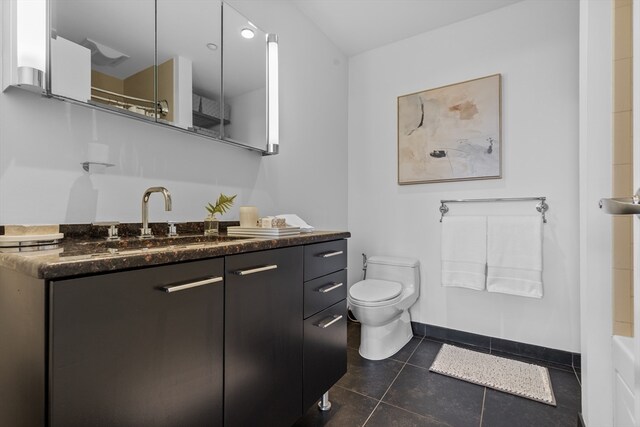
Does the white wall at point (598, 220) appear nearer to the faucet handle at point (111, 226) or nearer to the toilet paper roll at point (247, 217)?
the toilet paper roll at point (247, 217)

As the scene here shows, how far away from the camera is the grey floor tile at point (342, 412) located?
143 centimetres

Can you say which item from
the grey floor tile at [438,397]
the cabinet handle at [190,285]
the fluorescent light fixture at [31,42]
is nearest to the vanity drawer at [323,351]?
the grey floor tile at [438,397]

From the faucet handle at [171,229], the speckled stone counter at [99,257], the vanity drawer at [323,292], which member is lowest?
the vanity drawer at [323,292]

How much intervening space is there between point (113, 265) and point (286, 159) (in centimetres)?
158

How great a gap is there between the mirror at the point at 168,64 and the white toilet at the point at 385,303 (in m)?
1.18

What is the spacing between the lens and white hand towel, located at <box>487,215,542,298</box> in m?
1.98

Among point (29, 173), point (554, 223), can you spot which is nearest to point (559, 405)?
point (554, 223)

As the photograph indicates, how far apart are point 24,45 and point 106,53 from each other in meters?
0.26

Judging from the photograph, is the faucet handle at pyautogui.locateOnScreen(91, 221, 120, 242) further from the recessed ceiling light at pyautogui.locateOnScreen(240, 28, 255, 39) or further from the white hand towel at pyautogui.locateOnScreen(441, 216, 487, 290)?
the white hand towel at pyautogui.locateOnScreen(441, 216, 487, 290)

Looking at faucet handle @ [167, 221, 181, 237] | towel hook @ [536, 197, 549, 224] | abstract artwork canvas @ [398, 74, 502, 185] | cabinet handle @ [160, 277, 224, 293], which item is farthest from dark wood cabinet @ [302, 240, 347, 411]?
towel hook @ [536, 197, 549, 224]

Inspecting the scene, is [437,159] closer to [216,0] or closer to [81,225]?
[216,0]

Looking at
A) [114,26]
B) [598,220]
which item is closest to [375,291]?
[598,220]

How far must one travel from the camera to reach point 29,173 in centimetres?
100

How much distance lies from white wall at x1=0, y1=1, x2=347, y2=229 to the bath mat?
135 centimetres
